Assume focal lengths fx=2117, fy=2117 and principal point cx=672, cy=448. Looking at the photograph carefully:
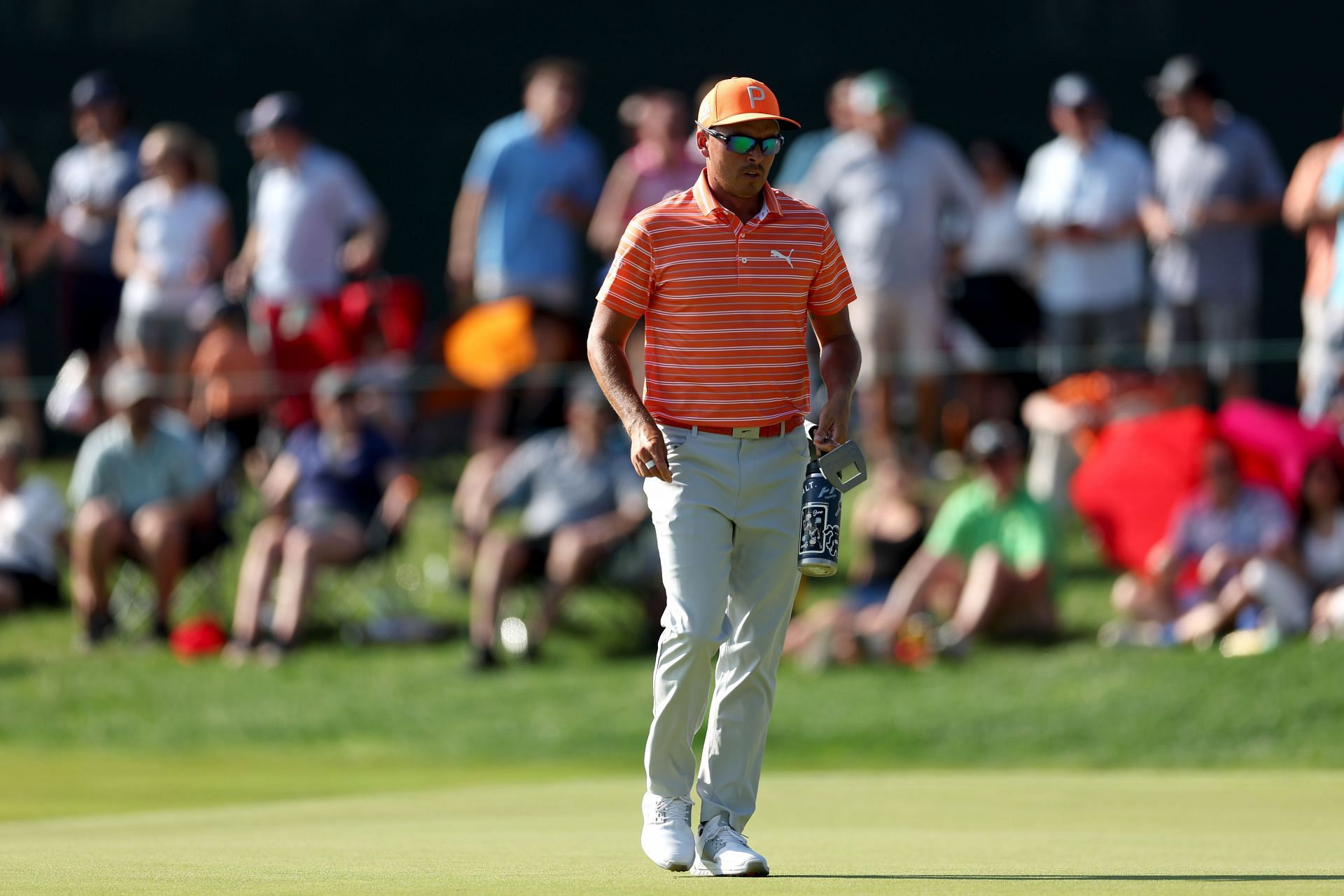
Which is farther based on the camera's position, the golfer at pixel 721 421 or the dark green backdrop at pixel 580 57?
the dark green backdrop at pixel 580 57

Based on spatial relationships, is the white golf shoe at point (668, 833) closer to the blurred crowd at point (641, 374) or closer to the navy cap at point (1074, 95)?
the blurred crowd at point (641, 374)

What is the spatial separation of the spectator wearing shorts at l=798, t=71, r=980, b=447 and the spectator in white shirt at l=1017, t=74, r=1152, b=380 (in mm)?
543

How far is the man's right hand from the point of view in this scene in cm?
568

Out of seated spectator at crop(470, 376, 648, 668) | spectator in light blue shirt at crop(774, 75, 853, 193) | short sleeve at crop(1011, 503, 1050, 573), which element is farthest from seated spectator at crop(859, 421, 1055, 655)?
spectator in light blue shirt at crop(774, 75, 853, 193)

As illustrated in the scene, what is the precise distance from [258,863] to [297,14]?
13305 millimetres

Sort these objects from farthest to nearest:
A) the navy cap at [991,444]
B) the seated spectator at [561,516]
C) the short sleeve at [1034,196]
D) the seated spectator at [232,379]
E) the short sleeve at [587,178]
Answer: the seated spectator at [232,379] < the short sleeve at [587,178] < the short sleeve at [1034,196] < the seated spectator at [561,516] < the navy cap at [991,444]

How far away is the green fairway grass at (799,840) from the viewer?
17.6 ft

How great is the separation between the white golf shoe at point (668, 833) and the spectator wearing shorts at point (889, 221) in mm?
6980

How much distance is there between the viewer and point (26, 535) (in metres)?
13.8

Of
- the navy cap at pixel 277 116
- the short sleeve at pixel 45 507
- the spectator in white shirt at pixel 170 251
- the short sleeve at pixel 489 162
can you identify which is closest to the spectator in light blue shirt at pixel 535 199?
the short sleeve at pixel 489 162

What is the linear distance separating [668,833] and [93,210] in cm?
1070

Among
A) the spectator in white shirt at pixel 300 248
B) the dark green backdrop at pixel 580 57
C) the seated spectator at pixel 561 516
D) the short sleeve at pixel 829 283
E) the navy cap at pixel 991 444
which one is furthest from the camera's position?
the dark green backdrop at pixel 580 57

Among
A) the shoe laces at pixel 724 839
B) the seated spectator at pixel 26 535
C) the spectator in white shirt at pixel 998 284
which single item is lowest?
the seated spectator at pixel 26 535

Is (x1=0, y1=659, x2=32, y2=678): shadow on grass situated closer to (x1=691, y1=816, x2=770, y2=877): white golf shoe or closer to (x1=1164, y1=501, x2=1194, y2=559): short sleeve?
(x1=1164, y1=501, x2=1194, y2=559): short sleeve
